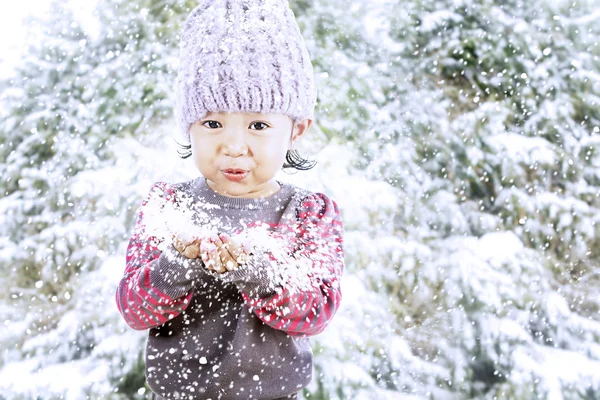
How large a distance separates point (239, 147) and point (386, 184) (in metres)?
1.05

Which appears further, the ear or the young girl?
the ear

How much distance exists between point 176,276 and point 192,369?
17 centimetres

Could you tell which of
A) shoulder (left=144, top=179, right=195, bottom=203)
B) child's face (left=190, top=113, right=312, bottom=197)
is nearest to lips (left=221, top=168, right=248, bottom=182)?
child's face (left=190, top=113, right=312, bottom=197)

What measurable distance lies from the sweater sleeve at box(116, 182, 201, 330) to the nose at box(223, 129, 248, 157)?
0.12 meters

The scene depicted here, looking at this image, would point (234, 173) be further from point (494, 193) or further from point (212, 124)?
point (494, 193)

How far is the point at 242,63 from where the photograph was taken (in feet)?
2.72

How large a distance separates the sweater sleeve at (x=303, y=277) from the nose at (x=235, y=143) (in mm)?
134

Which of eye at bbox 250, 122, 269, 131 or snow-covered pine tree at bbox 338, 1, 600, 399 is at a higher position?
eye at bbox 250, 122, 269, 131

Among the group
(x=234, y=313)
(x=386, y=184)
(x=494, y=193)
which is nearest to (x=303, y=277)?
(x=234, y=313)

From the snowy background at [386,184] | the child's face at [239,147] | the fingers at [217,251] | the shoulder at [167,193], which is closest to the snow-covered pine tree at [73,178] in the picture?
the snowy background at [386,184]

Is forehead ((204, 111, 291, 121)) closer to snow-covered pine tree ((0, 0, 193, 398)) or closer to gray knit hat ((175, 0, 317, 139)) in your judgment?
gray knit hat ((175, 0, 317, 139))

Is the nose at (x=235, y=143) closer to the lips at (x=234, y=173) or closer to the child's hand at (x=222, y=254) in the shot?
the lips at (x=234, y=173)

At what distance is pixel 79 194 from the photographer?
1742mm

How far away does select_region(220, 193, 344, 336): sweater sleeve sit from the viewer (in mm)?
746
